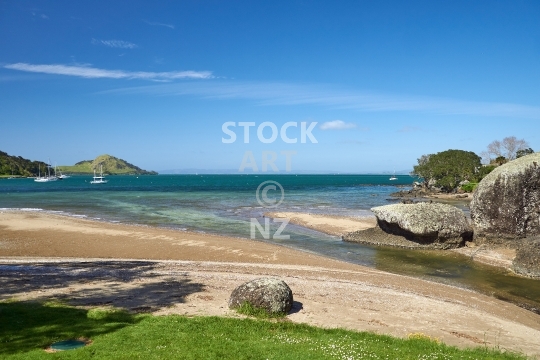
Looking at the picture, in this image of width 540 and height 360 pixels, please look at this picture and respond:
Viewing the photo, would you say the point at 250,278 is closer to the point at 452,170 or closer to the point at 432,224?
the point at 432,224

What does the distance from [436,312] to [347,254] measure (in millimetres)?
13737

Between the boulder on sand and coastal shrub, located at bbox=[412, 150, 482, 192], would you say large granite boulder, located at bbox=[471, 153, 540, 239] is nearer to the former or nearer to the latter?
the boulder on sand

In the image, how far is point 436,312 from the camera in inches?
596

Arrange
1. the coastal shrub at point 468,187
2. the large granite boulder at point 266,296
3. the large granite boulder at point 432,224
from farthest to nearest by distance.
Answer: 1. the coastal shrub at point 468,187
2. the large granite boulder at point 432,224
3. the large granite boulder at point 266,296

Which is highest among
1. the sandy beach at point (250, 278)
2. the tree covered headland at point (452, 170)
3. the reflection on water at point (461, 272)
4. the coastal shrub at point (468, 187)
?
the tree covered headland at point (452, 170)

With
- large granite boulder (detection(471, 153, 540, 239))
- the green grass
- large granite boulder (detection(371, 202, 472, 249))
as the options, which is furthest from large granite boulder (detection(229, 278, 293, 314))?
large granite boulder (detection(471, 153, 540, 239))

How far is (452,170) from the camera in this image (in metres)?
93.1

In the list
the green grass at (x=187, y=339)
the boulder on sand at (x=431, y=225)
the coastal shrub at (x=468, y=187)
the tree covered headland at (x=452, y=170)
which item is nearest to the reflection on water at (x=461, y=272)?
the boulder on sand at (x=431, y=225)

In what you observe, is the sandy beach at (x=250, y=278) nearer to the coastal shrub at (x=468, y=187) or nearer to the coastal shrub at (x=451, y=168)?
the coastal shrub at (x=468, y=187)

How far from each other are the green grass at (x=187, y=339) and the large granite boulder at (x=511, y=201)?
21.9m

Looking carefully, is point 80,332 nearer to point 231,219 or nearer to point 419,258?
point 419,258

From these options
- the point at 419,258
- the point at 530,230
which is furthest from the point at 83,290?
the point at 530,230

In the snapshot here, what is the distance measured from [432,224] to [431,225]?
0.40ft

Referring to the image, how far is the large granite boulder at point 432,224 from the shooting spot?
29828 millimetres
